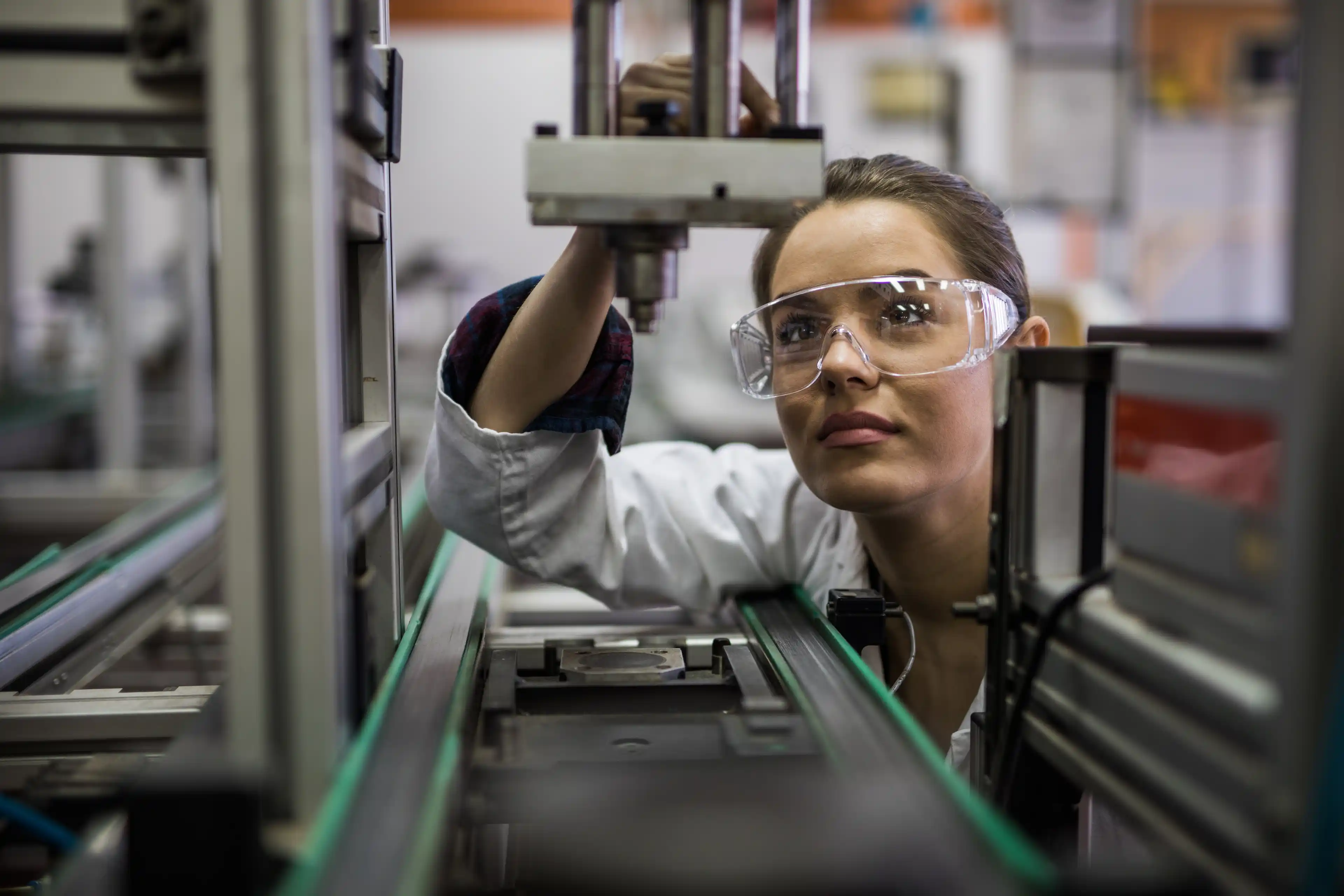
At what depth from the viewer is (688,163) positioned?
76cm

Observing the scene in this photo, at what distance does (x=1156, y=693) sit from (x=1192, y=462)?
153 mm

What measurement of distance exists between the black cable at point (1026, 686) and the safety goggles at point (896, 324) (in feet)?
1.21

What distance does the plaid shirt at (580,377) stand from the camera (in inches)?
48.4

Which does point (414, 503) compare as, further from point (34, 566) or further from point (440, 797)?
point (440, 797)

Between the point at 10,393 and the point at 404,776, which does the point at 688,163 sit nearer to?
the point at 404,776

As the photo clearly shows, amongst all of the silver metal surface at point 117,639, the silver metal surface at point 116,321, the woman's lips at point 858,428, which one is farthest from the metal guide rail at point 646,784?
the silver metal surface at point 116,321

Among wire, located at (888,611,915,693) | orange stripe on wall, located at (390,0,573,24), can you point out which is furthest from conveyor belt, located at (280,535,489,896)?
orange stripe on wall, located at (390,0,573,24)

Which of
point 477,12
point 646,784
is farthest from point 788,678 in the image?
point 477,12

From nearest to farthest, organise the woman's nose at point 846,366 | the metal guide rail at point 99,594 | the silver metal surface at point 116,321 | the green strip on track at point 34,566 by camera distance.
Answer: the woman's nose at point 846,366, the metal guide rail at point 99,594, the green strip on track at point 34,566, the silver metal surface at point 116,321

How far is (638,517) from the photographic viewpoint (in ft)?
4.66

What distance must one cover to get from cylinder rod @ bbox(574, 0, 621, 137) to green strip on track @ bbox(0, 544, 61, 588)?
1.00 metres

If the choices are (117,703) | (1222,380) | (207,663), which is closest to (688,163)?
(1222,380)

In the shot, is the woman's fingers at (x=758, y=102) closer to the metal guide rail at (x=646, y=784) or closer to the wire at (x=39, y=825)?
the metal guide rail at (x=646, y=784)

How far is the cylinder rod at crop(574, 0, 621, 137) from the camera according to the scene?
2.67ft
